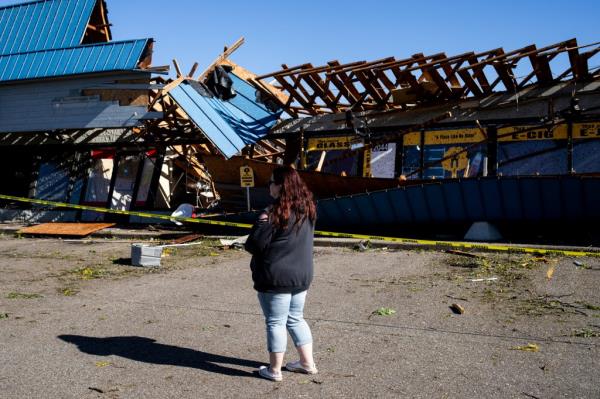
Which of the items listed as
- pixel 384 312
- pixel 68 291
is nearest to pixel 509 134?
pixel 384 312

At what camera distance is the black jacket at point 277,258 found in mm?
4727

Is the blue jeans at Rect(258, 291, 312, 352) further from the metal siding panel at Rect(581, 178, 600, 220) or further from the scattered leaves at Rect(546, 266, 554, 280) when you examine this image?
the metal siding panel at Rect(581, 178, 600, 220)

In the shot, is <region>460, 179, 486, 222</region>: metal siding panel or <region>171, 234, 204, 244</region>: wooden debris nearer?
<region>460, 179, 486, 222</region>: metal siding panel

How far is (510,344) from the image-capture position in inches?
222

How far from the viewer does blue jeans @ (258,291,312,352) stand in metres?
4.75

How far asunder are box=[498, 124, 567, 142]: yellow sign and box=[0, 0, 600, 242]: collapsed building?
0.10ft

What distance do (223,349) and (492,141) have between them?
1117 cm

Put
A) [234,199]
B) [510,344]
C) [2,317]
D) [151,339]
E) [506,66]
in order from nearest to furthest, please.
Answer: [510,344] → [151,339] → [2,317] → [506,66] → [234,199]

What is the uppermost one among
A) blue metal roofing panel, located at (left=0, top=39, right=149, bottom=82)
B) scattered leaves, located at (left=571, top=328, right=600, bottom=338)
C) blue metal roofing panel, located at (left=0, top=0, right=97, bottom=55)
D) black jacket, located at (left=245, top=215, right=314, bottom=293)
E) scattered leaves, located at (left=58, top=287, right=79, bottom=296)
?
blue metal roofing panel, located at (left=0, top=0, right=97, bottom=55)

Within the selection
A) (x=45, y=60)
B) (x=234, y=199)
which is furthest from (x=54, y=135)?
(x=234, y=199)

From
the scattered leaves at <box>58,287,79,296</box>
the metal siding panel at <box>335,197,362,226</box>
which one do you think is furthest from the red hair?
the metal siding panel at <box>335,197,362,226</box>

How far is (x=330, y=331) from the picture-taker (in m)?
6.26

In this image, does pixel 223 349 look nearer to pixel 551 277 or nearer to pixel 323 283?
pixel 323 283

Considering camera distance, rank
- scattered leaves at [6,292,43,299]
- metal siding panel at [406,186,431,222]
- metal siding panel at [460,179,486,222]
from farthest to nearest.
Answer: metal siding panel at [406,186,431,222] < metal siding panel at [460,179,486,222] < scattered leaves at [6,292,43,299]
